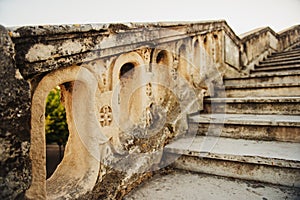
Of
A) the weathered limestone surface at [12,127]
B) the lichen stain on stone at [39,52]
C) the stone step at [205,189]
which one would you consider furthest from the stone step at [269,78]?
the weathered limestone surface at [12,127]

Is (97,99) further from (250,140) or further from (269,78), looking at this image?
(269,78)

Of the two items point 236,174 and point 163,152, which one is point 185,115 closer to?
point 163,152

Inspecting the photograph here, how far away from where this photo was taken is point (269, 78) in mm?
3436

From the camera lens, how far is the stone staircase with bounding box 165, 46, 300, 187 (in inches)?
70.1

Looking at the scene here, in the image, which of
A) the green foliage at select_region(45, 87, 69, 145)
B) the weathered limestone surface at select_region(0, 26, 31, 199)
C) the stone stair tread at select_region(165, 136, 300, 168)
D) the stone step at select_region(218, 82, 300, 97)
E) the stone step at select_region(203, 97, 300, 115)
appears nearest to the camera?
the weathered limestone surface at select_region(0, 26, 31, 199)

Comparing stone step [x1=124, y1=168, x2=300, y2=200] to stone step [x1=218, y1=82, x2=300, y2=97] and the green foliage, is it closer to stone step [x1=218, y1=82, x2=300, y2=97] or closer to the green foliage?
stone step [x1=218, y1=82, x2=300, y2=97]

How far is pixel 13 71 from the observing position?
0.98 m

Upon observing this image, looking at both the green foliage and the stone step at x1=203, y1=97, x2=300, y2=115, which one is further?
the green foliage

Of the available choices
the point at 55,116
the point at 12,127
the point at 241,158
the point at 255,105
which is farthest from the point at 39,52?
the point at 55,116

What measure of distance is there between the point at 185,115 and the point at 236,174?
807mm

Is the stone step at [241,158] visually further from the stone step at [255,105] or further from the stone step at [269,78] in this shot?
the stone step at [269,78]

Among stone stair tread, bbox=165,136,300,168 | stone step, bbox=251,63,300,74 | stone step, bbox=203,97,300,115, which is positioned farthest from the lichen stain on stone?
stone step, bbox=251,63,300,74

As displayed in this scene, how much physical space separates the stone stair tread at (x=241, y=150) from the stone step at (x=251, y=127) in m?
0.08

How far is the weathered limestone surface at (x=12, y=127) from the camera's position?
0.94 meters
